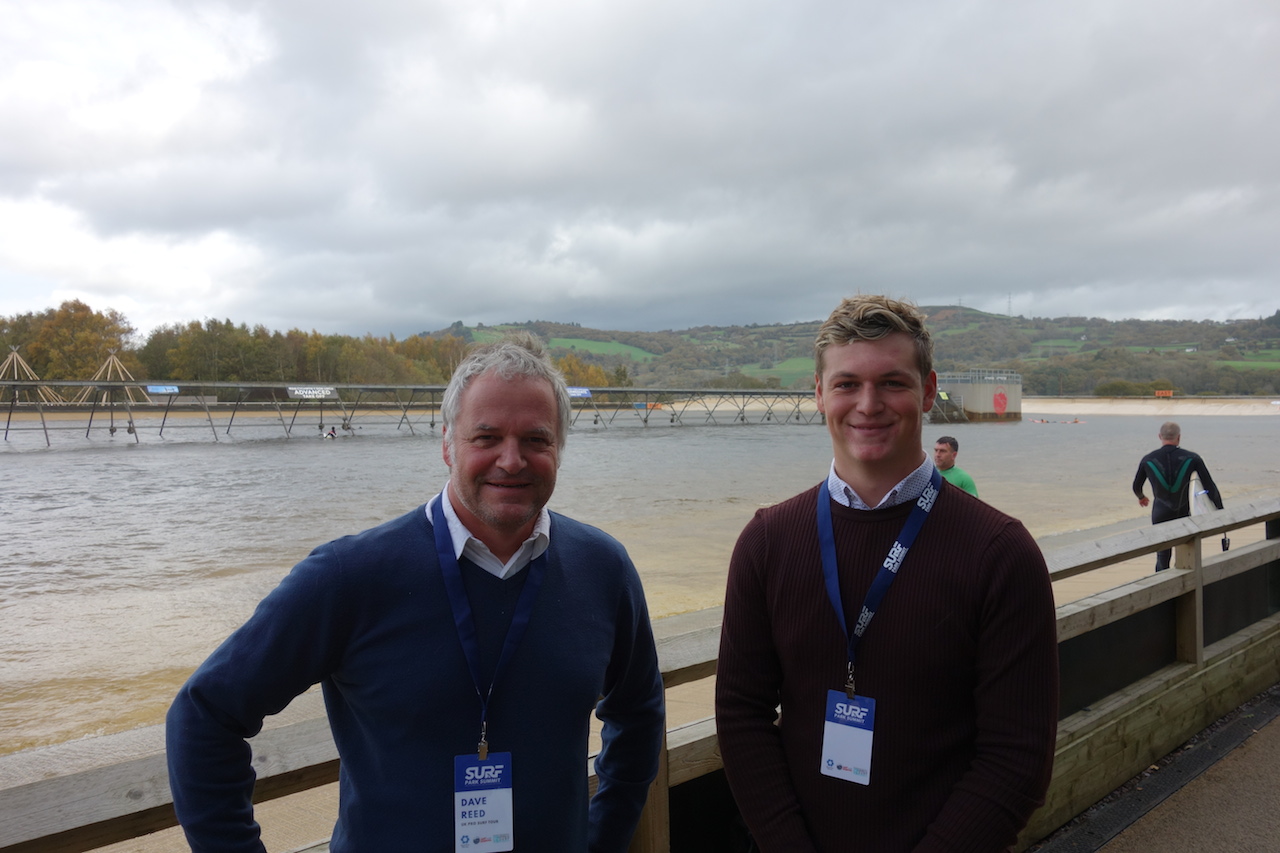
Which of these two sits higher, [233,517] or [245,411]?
[245,411]

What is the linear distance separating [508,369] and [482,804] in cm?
84

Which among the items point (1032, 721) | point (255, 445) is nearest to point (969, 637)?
point (1032, 721)

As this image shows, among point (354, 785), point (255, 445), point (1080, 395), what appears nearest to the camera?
point (354, 785)

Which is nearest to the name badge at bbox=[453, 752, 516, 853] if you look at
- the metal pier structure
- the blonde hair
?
the blonde hair

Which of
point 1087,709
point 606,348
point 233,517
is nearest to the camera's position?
point 1087,709

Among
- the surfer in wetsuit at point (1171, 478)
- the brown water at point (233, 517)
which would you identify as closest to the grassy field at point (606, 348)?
the brown water at point (233, 517)

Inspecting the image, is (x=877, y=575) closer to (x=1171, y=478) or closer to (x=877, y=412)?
(x=877, y=412)

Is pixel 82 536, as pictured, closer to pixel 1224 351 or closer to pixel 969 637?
pixel 969 637

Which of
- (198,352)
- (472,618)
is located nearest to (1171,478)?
(472,618)

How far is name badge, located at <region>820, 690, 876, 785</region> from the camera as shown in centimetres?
162

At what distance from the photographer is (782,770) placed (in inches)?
67.2

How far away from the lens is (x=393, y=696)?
4.54 ft

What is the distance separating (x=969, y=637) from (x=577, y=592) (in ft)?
2.62

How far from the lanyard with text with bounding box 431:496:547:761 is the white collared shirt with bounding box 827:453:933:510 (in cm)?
70
